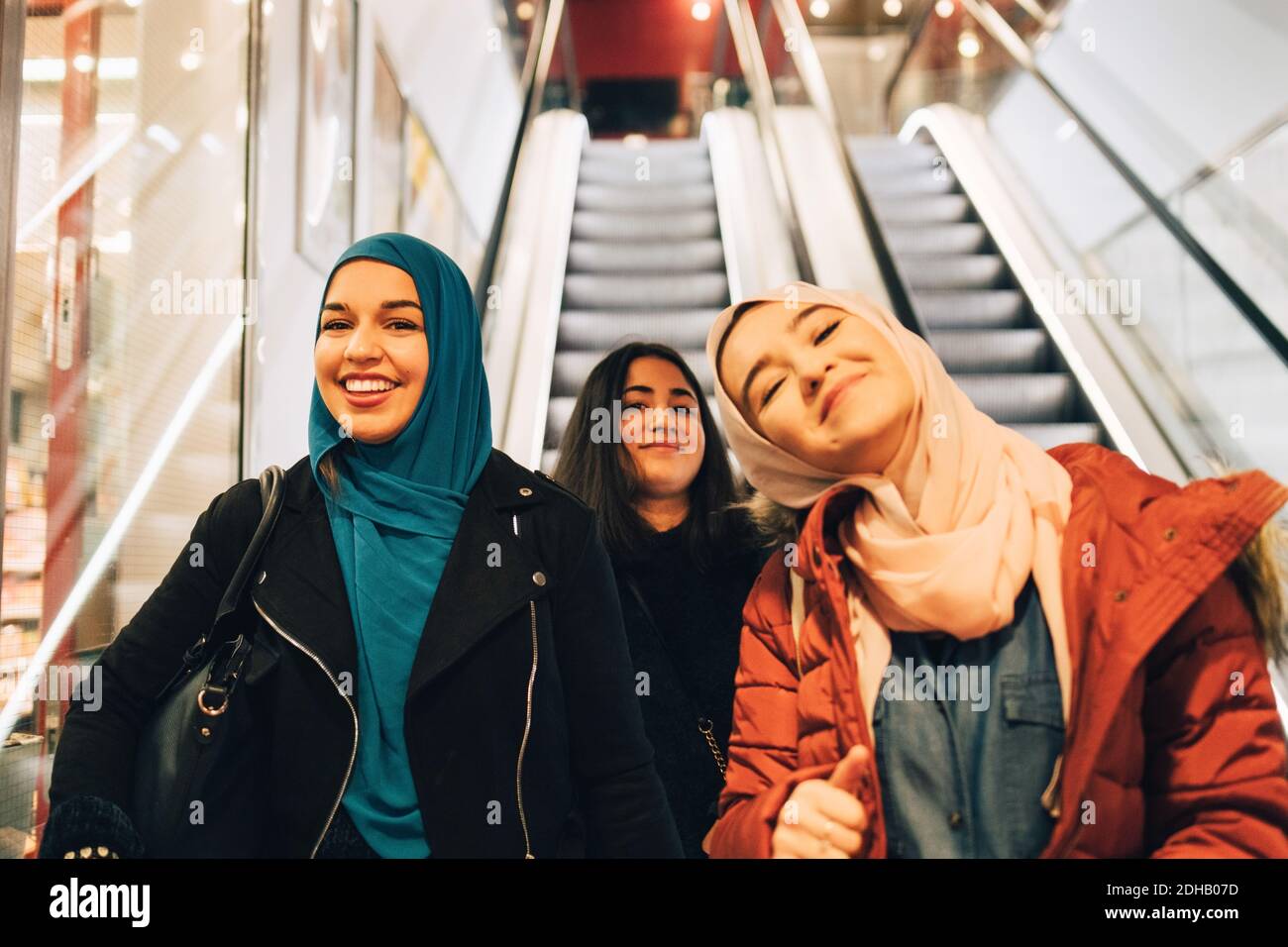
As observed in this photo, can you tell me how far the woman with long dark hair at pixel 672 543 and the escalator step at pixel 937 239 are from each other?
4.41ft

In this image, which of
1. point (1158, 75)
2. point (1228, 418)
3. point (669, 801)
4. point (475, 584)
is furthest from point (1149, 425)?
point (475, 584)

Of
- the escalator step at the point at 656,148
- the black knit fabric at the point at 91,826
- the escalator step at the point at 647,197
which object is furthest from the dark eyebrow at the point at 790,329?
the escalator step at the point at 647,197

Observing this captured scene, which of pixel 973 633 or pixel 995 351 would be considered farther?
pixel 995 351

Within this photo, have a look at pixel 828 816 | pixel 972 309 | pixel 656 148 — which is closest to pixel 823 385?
pixel 828 816

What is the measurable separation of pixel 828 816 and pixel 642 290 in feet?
6.00

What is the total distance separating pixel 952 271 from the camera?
276 cm

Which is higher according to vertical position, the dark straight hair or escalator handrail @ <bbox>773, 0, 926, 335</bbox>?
escalator handrail @ <bbox>773, 0, 926, 335</bbox>

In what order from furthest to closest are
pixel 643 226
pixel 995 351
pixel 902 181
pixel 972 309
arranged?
1. pixel 643 226
2. pixel 902 181
3. pixel 972 309
4. pixel 995 351

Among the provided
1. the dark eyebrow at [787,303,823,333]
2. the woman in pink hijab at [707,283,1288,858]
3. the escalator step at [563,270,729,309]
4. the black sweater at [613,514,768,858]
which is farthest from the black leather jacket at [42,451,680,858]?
the escalator step at [563,270,729,309]

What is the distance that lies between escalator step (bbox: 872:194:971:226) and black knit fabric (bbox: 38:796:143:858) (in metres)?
2.78

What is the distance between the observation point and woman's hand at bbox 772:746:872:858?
1.35 metres

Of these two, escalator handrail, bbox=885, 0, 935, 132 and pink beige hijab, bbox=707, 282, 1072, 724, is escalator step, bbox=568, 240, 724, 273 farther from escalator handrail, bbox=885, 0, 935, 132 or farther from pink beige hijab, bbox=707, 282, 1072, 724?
pink beige hijab, bbox=707, 282, 1072, 724

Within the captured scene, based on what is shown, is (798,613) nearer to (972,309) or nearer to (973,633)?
(973,633)

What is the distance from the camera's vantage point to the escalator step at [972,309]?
2.39 meters
